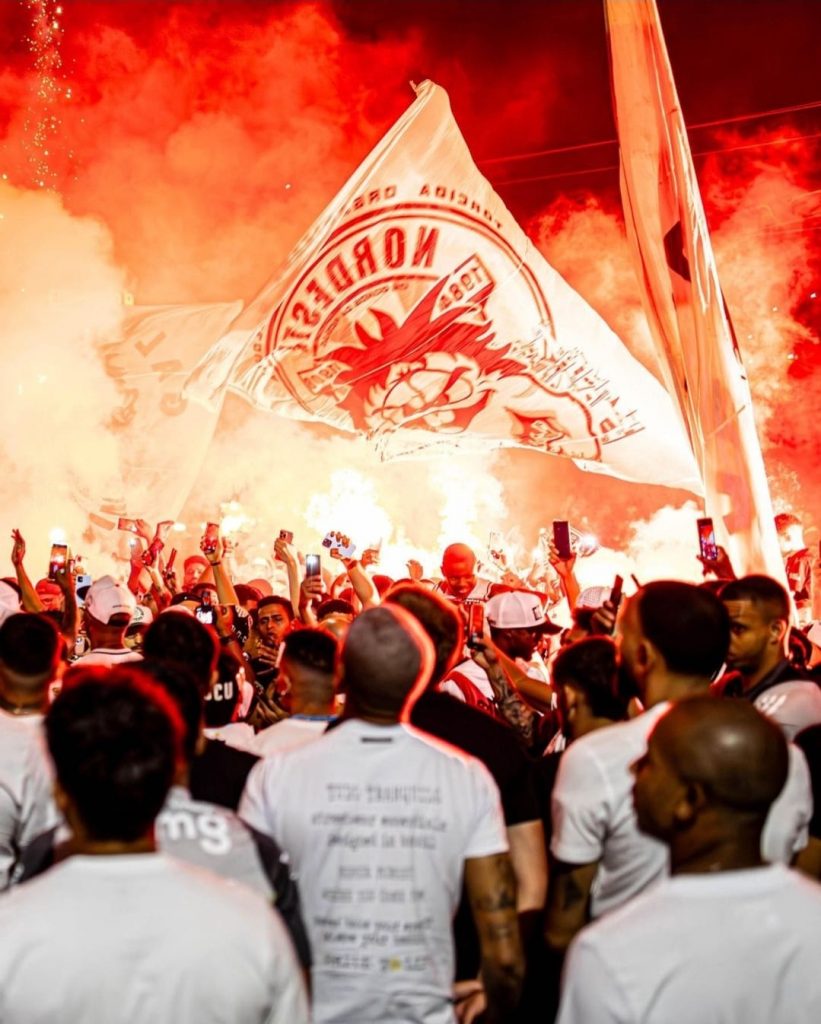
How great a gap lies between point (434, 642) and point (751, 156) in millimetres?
15320

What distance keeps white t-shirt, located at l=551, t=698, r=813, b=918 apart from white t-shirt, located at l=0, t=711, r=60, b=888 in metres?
1.36

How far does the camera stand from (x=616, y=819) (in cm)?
279

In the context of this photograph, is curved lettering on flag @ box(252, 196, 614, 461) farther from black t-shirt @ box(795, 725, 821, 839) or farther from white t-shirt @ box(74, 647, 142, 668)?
black t-shirt @ box(795, 725, 821, 839)

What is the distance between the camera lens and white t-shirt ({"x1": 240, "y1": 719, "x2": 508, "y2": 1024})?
2508 mm

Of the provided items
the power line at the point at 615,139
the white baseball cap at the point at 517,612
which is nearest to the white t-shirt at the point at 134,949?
the white baseball cap at the point at 517,612

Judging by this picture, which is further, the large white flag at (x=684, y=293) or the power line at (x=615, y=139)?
the power line at (x=615, y=139)

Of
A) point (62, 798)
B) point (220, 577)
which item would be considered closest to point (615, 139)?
point (220, 577)

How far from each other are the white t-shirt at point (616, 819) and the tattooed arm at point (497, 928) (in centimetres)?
25

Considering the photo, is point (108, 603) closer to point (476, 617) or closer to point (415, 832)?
point (476, 617)

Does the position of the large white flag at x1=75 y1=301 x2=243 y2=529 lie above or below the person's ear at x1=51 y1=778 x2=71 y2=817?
above

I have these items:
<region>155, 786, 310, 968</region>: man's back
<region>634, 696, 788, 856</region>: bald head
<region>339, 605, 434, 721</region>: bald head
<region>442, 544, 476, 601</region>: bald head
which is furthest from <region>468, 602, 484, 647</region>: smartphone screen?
<region>634, 696, 788, 856</region>: bald head

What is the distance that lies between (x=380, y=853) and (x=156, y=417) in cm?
1320

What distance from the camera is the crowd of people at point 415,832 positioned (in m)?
1.76

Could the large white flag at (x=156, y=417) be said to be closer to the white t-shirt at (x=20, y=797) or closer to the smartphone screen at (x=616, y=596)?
the smartphone screen at (x=616, y=596)
